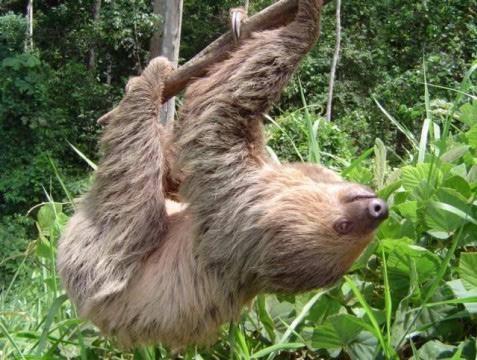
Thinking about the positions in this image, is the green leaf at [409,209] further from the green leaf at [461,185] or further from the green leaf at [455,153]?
the green leaf at [455,153]

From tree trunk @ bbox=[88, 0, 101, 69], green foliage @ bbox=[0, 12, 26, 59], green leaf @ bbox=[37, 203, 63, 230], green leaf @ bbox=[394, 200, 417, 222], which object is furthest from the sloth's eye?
tree trunk @ bbox=[88, 0, 101, 69]

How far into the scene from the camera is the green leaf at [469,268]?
117 inches

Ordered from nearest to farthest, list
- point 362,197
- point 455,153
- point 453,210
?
point 362,197 < point 453,210 < point 455,153

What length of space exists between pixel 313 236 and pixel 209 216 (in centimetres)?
55

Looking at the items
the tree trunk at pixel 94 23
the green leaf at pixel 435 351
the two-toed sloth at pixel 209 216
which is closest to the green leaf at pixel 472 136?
the two-toed sloth at pixel 209 216

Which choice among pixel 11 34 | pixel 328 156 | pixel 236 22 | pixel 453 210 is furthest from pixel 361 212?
pixel 11 34

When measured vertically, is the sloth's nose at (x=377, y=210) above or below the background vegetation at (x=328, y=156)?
above

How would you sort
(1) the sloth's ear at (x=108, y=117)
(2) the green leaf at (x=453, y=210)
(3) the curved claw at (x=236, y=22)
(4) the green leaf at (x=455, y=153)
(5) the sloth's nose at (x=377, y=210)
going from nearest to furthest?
(5) the sloth's nose at (x=377, y=210) → (2) the green leaf at (x=453, y=210) → (3) the curved claw at (x=236, y=22) → (4) the green leaf at (x=455, y=153) → (1) the sloth's ear at (x=108, y=117)

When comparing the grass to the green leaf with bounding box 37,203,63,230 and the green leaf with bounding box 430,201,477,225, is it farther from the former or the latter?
the green leaf with bounding box 37,203,63,230

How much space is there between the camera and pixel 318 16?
3455 mm

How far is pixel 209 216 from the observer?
3334 mm

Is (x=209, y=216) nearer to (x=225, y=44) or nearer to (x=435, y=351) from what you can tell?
(x=225, y=44)

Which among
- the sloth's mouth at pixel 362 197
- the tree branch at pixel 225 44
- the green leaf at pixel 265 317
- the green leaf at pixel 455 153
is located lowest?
the green leaf at pixel 265 317

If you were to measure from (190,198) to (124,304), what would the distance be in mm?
655
